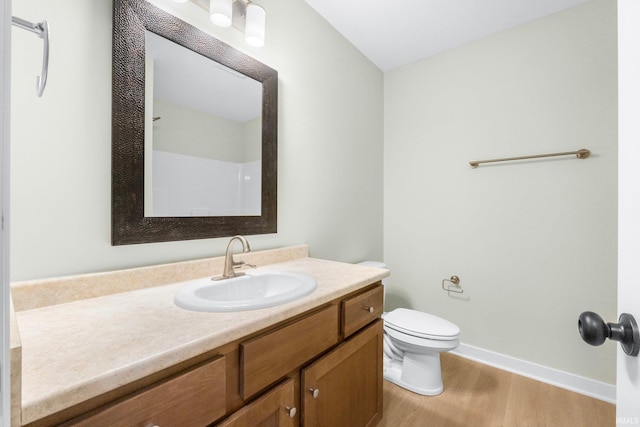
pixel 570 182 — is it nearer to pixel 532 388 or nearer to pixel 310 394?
pixel 532 388

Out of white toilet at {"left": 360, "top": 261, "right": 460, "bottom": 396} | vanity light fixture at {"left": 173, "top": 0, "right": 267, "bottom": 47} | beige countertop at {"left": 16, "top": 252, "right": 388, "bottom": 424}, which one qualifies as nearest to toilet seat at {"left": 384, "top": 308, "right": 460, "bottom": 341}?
white toilet at {"left": 360, "top": 261, "right": 460, "bottom": 396}

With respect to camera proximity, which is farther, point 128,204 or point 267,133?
point 267,133

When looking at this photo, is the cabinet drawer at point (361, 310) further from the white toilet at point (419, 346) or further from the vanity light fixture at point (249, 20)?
the vanity light fixture at point (249, 20)

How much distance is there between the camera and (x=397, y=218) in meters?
2.51

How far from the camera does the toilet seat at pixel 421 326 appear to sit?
161 centimetres

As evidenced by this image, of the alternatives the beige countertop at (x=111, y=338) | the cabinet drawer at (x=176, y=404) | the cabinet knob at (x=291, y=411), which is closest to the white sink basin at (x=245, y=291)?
the beige countertop at (x=111, y=338)

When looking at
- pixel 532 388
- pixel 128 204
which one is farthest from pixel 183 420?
pixel 532 388

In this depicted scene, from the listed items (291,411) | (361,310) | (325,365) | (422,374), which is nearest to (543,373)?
(422,374)

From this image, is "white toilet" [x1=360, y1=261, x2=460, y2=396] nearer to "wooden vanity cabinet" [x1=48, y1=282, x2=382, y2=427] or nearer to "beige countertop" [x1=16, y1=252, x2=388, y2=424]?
"wooden vanity cabinet" [x1=48, y1=282, x2=382, y2=427]

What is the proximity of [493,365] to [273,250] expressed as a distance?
1878mm

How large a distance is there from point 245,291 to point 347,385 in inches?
22.7

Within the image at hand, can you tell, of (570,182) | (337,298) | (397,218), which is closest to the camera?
(337,298)

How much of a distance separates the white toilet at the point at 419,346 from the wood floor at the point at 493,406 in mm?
60

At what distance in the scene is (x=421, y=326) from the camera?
5.58 feet
